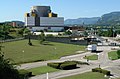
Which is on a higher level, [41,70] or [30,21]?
[30,21]

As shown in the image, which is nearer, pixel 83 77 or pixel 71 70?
pixel 83 77

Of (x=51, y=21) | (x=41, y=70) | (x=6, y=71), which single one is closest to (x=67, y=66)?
(x=41, y=70)

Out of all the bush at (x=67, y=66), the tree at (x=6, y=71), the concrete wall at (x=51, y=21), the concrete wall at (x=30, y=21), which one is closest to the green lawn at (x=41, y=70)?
the bush at (x=67, y=66)

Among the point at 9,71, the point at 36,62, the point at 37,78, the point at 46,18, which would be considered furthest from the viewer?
the point at 46,18

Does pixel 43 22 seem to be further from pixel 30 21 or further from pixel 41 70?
pixel 41 70

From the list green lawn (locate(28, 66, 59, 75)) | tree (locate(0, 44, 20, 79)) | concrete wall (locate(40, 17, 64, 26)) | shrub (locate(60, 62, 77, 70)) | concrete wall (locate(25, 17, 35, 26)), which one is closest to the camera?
tree (locate(0, 44, 20, 79))

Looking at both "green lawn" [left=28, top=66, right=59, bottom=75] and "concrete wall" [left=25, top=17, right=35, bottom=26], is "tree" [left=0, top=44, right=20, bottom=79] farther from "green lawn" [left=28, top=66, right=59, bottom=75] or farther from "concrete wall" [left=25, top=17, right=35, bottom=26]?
"concrete wall" [left=25, top=17, right=35, bottom=26]

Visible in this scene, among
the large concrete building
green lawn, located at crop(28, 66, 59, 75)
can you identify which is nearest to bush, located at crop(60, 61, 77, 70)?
green lawn, located at crop(28, 66, 59, 75)

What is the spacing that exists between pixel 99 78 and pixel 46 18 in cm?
11773

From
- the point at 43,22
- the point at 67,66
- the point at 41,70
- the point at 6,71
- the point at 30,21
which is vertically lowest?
the point at 41,70

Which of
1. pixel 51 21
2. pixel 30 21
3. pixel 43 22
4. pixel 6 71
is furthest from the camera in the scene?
pixel 30 21

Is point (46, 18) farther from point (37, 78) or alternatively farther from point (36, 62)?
point (37, 78)

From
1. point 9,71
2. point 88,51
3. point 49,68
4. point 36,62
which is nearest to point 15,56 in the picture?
point 36,62

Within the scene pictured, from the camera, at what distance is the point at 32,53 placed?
191 feet
